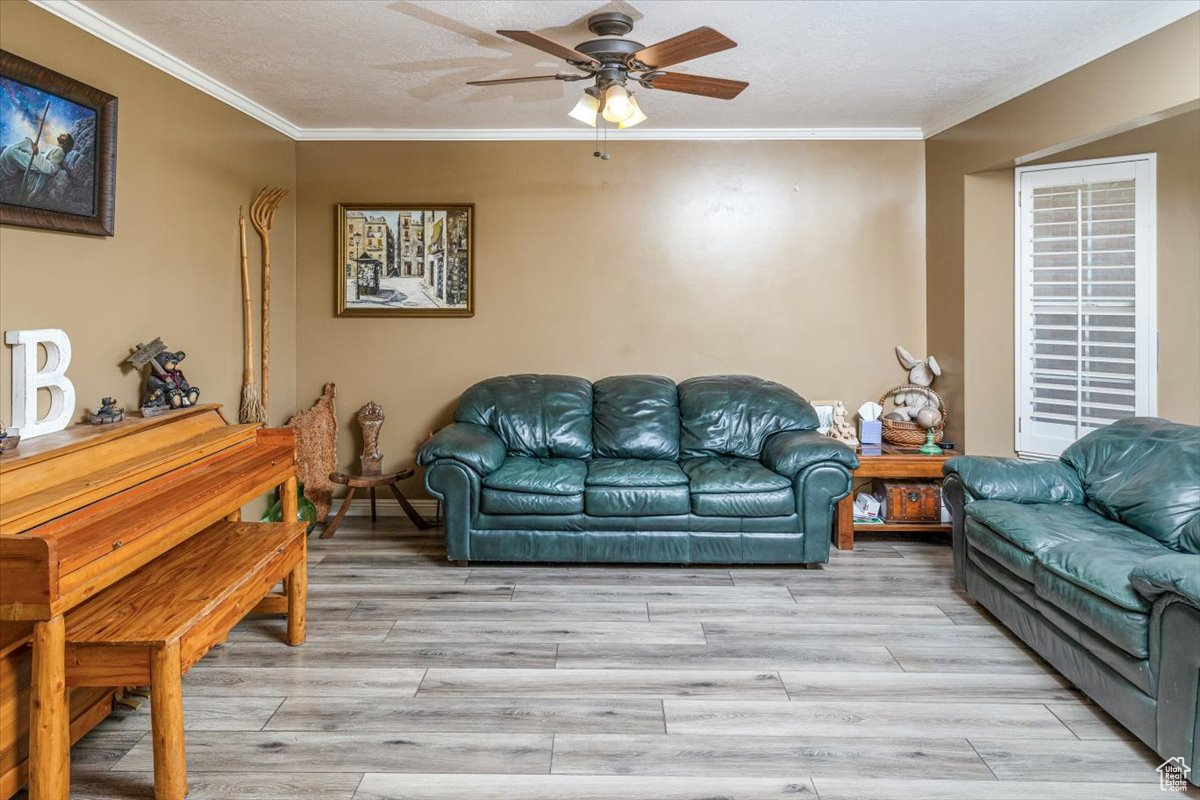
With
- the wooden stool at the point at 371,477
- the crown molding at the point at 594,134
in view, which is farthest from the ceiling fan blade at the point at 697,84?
the wooden stool at the point at 371,477

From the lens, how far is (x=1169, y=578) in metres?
2.16

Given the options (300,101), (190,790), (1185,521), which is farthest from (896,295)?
(190,790)

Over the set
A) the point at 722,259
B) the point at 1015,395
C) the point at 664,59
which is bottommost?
the point at 1015,395

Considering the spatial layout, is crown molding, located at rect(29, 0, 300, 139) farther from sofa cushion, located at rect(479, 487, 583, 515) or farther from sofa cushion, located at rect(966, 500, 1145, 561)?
sofa cushion, located at rect(966, 500, 1145, 561)

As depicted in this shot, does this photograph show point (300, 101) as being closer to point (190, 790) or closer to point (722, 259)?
point (722, 259)

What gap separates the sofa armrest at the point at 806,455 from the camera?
4.05 m

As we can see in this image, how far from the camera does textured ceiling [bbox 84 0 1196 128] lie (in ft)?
10.0

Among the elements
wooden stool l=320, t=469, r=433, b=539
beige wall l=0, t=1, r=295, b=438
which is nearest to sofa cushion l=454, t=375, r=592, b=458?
wooden stool l=320, t=469, r=433, b=539

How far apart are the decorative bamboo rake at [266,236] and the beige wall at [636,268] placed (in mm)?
457

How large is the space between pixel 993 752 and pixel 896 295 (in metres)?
3.39

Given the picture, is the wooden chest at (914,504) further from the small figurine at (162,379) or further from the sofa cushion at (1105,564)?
the small figurine at (162,379)

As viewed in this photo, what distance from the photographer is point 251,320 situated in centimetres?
443

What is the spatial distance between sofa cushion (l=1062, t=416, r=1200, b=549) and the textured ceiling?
1721 mm

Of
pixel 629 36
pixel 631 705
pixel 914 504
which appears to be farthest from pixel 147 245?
pixel 914 504
